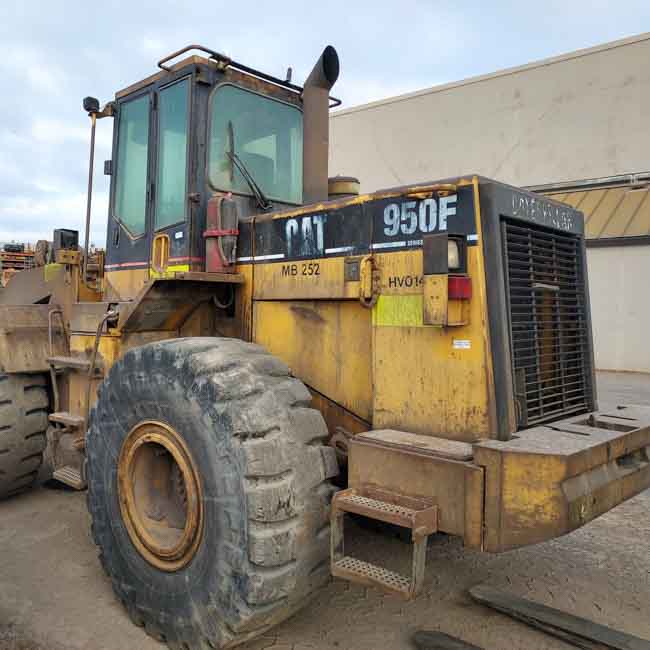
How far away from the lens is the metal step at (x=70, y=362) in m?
4.63

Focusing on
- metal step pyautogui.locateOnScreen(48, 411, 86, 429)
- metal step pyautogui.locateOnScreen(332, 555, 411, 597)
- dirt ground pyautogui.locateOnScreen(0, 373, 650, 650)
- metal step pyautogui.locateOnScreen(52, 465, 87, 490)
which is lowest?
dirt ground pyautogui.locateOnScreen(0, 373, 650, 650)

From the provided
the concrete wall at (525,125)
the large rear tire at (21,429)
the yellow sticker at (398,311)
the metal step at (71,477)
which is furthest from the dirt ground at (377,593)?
the concrete wall at (525,125)

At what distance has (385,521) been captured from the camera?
2.77 m

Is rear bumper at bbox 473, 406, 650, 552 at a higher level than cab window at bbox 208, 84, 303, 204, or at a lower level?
lower

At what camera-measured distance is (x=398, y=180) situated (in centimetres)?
2131

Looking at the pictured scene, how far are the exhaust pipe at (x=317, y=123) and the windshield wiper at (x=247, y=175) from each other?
0.38m

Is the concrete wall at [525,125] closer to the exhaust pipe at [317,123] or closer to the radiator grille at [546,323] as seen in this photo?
the exhaust pipe at [317,123]

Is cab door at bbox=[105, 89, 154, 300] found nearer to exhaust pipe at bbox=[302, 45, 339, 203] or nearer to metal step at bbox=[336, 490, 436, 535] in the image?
exhaust pipe at bbox=[302, 45, 339, 203]

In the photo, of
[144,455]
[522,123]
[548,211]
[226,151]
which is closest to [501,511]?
[548,211]

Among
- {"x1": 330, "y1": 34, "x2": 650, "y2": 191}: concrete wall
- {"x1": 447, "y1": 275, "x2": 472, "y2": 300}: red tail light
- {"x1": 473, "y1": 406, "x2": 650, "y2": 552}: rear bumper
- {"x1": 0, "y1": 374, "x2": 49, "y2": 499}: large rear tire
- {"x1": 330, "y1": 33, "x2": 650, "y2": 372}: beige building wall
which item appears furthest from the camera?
{"x1": 330, "y1": 34, "x2": 650, "y2": 191}: concrete wall

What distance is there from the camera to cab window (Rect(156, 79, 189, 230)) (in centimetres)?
428

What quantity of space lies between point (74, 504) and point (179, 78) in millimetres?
3407

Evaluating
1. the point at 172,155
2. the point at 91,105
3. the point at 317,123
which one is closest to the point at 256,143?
the point at 317,123

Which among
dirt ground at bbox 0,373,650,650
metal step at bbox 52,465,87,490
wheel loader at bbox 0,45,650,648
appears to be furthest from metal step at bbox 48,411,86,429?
dirt ground at bbox 0,373,650,650
